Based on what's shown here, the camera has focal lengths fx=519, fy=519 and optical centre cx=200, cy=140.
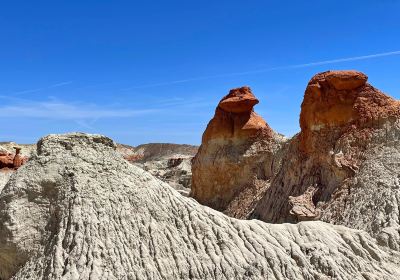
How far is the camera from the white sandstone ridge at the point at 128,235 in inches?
300

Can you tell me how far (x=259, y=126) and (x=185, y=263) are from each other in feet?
43.1

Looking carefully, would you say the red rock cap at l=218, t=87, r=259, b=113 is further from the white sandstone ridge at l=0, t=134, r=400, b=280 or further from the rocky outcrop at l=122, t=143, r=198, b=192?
the rocky outcrop at l=122, t=143, r=198, b=192

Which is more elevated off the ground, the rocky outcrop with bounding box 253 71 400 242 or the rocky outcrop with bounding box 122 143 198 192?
the rocky outcrop with bounding box 122 143 198 192

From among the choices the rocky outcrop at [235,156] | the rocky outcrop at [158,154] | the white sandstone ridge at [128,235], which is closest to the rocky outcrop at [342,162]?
the white sandstone ridge at [128,235]

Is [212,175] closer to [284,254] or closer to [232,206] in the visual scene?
[232,206]

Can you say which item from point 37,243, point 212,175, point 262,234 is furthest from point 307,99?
point 37,243

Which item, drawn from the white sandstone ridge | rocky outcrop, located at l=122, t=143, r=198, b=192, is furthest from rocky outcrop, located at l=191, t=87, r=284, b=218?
rocky outcrop, located at l=122, t=143, r=198, b=192

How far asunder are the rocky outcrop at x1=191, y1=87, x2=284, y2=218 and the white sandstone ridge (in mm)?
9828

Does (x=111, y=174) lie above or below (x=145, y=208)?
above

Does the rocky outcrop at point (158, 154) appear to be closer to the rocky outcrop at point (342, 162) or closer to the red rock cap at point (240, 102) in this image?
the red rock cap at point (240, 102)

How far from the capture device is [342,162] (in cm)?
1341

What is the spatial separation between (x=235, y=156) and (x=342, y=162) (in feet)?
23.5

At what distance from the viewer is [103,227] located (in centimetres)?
786

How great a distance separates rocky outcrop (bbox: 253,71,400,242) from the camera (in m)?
11.8
